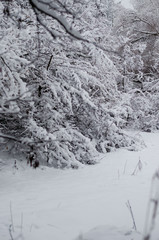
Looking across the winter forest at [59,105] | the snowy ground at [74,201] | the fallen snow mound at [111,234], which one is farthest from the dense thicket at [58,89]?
the fallen snow mound at [111,234]

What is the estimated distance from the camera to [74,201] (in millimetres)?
3236

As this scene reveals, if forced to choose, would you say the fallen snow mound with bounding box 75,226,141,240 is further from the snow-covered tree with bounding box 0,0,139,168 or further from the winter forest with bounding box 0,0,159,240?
the snow-covered tree with bounding box 0,0,139,168

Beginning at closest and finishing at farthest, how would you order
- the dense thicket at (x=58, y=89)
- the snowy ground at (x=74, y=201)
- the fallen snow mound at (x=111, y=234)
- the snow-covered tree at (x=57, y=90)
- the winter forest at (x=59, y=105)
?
the fallen snow mound at (x=111, y=234)
the snowy ground at (x=74, y=201)
the winter forest at (x=59, y=105)
the dense thicket at (x=58, y=89)
the snow-covered tree at (x=57, y=90)

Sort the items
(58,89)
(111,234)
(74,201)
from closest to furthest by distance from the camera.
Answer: (111,234), (74,201), (58,89)

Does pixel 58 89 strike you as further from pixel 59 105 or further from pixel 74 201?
pixel 74 201

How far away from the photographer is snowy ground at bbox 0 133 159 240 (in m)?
2.31

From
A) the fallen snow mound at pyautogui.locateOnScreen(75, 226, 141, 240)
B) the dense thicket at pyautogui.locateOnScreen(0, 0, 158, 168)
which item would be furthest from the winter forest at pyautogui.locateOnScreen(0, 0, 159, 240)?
the fallen snow mound at pyautogui.locateOnScreen(75, 226, 141, 240)

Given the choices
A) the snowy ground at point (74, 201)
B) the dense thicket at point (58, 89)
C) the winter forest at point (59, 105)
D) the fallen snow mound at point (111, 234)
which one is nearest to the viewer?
the fallen snow mound at point (111, 234)

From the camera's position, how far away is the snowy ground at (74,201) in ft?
7.59

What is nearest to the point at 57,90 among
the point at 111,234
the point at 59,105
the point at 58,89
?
the point at 58,89

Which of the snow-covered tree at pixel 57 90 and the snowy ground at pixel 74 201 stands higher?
the snow-covered tree at pixel 57 90

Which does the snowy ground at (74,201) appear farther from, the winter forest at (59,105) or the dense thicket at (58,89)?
the dense thicket at (58,89)

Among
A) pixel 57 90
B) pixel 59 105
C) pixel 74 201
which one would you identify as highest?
pixel 57 90

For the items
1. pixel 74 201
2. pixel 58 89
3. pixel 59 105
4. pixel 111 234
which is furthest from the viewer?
pixel 59 105
